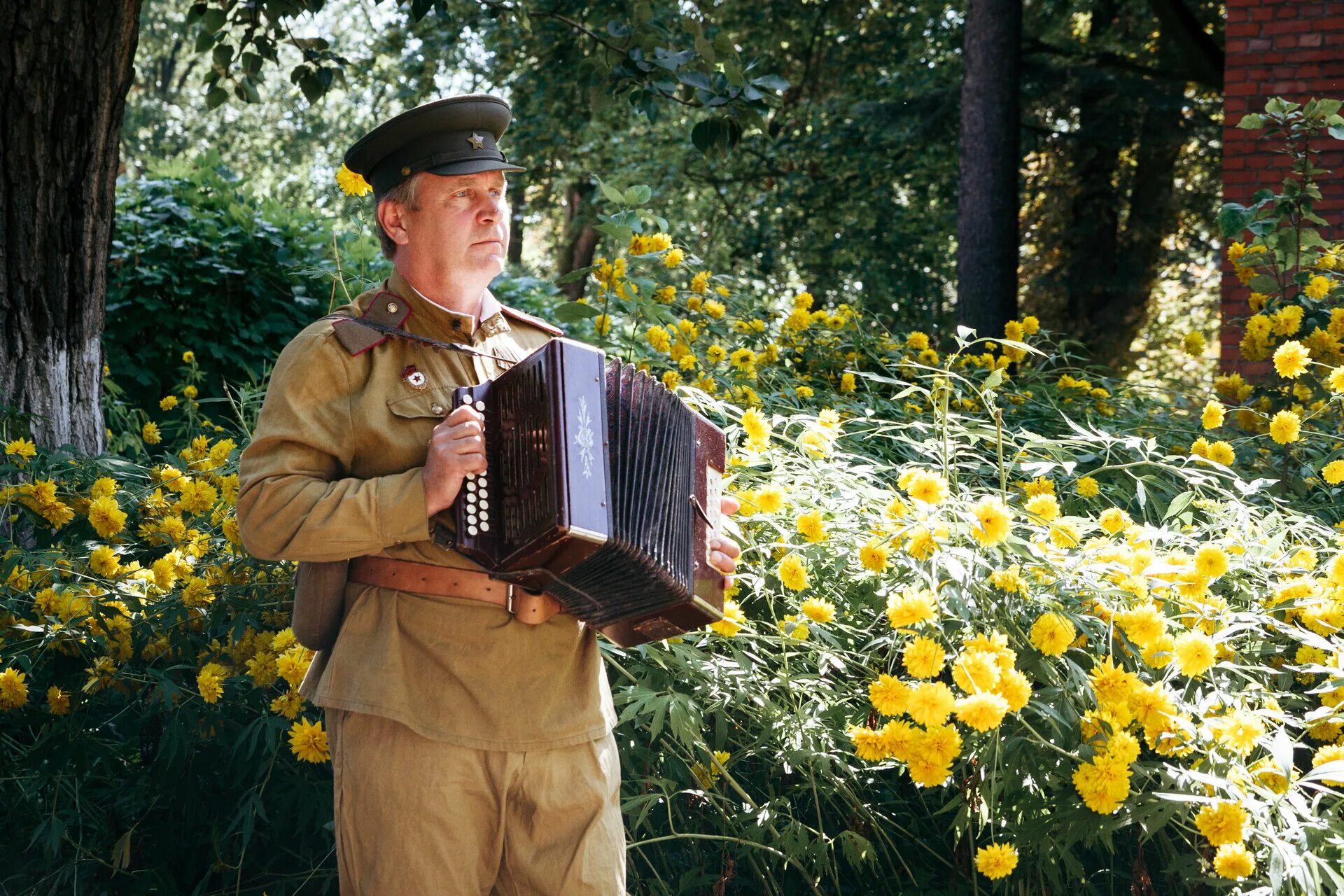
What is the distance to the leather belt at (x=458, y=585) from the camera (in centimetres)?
214

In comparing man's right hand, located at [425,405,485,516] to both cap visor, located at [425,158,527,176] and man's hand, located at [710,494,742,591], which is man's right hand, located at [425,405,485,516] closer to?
cap visor, located at [425,158,527,176]

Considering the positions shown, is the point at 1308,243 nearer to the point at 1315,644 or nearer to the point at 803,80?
the point at 1315,644

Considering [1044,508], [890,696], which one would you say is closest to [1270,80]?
[1044,508]

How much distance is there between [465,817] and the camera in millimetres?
2111

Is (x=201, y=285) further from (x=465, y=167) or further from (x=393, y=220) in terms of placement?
(x=465, y=167)

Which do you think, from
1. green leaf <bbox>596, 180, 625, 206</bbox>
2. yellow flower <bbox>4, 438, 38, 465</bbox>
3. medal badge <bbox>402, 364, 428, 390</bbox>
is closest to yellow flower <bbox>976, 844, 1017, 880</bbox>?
medal badge <bbox>402, 364, 428, 390</bbox>

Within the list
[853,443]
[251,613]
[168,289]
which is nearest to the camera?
[251,613]

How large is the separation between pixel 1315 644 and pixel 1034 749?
604 mm

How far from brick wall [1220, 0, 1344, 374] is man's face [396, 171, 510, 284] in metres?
6.33

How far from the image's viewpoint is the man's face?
2219mm

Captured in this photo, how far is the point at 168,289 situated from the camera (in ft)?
23.5

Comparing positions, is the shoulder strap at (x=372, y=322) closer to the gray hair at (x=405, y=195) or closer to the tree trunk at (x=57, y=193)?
the gray hair at (x=405, y=195)

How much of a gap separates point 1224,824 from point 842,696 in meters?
0.83

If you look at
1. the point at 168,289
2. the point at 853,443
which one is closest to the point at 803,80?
the point at 168,289
